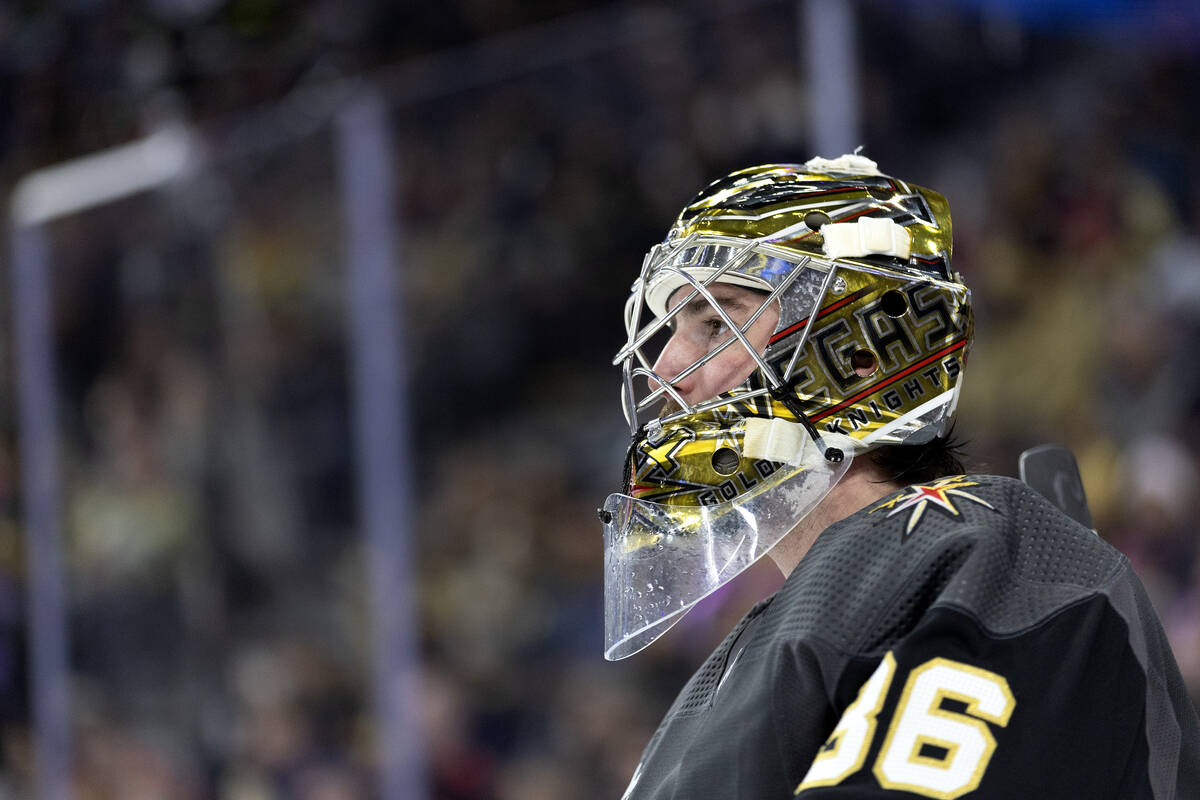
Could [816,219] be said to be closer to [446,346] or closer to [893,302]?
[893,302]

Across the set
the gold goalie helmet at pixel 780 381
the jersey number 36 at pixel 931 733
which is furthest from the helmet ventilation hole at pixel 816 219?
the jersey number 36 at pixel 931 733

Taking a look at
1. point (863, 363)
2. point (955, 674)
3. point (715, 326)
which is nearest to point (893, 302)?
point (863, 363)

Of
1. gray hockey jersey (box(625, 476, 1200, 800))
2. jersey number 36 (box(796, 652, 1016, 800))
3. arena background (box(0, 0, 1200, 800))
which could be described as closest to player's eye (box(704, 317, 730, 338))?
gray hockey jersey (box(625, 476, 1200, 800))

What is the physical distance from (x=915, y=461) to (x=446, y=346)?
2805 millimetres

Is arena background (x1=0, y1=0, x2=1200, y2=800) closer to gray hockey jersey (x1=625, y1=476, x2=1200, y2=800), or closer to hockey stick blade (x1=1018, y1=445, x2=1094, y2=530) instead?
hockey stick blade (x1=1018, y1=445, x2=1094, y2=530)

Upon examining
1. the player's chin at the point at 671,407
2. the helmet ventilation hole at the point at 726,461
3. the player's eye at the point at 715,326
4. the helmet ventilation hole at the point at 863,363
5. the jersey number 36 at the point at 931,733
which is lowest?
the jersey number 36 at the point at 931,733

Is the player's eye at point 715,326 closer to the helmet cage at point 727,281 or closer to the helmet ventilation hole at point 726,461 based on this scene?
the helmet cage at point 727,281

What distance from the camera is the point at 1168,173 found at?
281 centimetres

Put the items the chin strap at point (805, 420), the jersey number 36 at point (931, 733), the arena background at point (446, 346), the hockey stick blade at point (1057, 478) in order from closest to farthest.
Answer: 1. the jersey number 36 at point (931, 733)
2. the chin strap at point (805, 420)
3. the hockey stick blade at point (1057, 478)
4. the arena background at point (446, 346)

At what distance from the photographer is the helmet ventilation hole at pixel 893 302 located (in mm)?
1359

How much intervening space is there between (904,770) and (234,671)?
388 centimetres

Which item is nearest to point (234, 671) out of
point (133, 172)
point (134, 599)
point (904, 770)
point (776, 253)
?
point (134, 599)

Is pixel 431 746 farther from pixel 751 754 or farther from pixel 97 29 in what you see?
pixel 97 29

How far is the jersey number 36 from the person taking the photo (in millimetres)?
Result: 966
